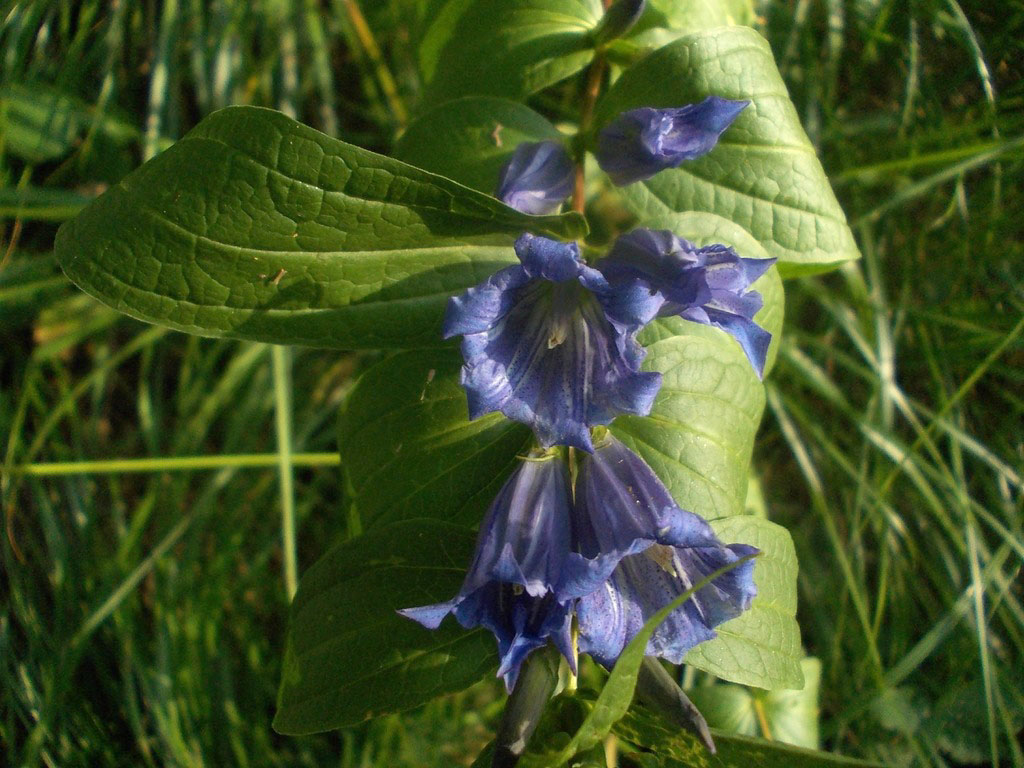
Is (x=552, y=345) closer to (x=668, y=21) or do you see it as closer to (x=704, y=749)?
(x=704, y=749)

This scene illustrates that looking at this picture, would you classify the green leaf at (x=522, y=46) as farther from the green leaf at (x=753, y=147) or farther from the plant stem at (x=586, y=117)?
the green leaf at (x=753, y=147)

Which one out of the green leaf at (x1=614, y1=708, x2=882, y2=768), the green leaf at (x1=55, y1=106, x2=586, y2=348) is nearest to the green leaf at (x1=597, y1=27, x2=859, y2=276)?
the green leaf at (x1=55, y1=106, x2=586, y2=348)

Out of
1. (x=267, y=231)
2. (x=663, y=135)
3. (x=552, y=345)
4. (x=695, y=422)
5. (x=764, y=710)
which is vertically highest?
(x=663, y=135)

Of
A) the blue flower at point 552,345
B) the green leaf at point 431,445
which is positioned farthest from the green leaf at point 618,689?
the green leaf at point 431,445

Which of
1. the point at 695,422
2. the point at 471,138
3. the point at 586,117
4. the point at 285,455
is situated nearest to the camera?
the point at 695,422

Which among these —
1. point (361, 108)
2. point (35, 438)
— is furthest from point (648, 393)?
point (361, 108)

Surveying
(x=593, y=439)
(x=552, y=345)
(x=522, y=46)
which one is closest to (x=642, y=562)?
(x=593, y=439)
